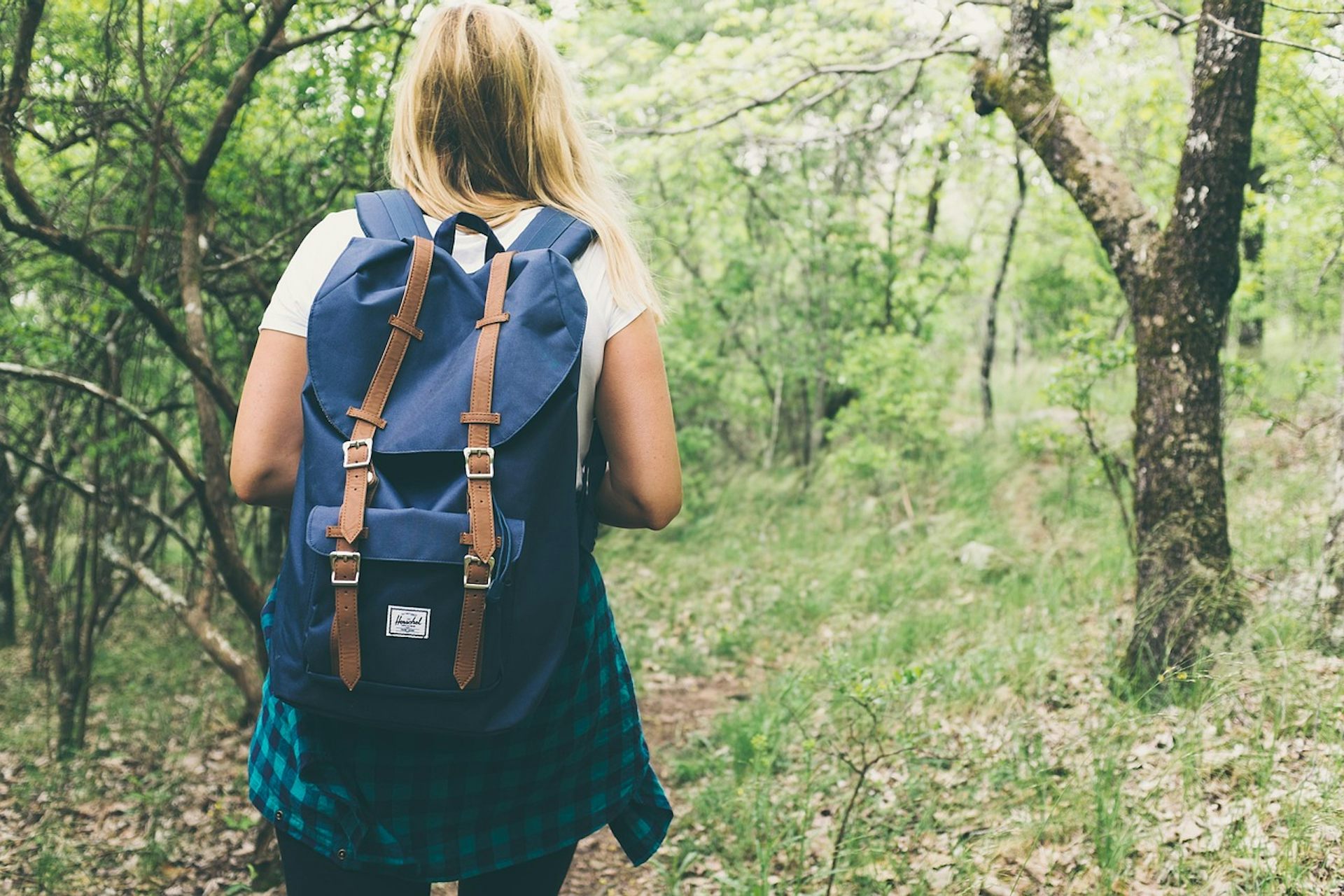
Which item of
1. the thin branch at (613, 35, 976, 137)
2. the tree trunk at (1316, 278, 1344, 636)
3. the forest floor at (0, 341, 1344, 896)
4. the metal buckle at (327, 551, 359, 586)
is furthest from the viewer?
the thin branch at (613, 35, 976, 137)

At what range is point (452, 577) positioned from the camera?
111 centimetres

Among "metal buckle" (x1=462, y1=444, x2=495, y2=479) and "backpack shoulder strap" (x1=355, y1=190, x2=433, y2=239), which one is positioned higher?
"backpack shoulder strap" (x1=355, y1=190, x2=433, y2=239)

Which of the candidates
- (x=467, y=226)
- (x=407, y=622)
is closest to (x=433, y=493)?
(x=407, y=622)

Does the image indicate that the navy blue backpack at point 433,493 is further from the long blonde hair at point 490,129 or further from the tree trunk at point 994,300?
the tree trunk at point 994,300

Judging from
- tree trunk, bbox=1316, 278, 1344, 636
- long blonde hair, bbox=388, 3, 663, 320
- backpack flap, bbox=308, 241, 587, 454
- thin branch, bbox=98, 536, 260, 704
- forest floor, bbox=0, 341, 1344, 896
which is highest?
long blonde hair, bbox=388, 3, 663, 320

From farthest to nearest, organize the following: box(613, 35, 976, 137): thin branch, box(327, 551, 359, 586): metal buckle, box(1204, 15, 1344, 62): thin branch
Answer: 1. box(613, 35, 976, 137): thin branch
2. box(1204, 15, 1344, 62): thin branch
3. box(327, 551, 359, 586): metal buckle

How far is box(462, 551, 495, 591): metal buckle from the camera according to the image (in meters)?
1.10

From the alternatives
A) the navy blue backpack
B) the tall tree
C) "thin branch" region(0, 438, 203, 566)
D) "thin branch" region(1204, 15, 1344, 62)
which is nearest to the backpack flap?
the navy blue backpack

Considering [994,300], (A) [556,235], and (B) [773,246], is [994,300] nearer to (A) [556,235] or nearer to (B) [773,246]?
(B) [773,246]

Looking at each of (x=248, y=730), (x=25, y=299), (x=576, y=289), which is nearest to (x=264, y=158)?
(x=25, y=299)

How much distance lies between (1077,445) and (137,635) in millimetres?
7730

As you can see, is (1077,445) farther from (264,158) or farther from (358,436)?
(358,436)

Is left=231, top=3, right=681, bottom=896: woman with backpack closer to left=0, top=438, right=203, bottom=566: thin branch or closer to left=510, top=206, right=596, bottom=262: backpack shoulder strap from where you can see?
left=510, top=206, right=596, bottom=262: backpack shoulder strap

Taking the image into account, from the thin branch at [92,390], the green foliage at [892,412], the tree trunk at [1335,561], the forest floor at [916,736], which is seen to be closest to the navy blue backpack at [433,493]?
the forest floor at [916,736]
